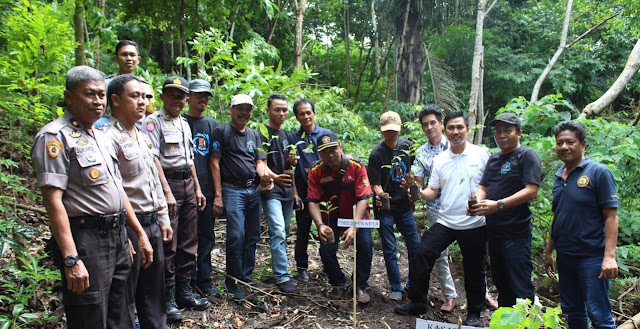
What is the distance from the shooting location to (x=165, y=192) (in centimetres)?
370

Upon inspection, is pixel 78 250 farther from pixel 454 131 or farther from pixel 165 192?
pixel 454 131

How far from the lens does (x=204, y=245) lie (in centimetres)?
445

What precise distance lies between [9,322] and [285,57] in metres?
12.8

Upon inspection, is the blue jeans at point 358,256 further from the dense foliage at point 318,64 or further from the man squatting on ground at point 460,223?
the dense foliage at point 318,64

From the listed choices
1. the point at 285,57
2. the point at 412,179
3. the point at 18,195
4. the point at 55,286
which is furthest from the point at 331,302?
the point at 285,57

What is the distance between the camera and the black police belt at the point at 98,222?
2.56 m

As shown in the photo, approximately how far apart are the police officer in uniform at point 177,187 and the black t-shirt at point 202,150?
0.93 feet

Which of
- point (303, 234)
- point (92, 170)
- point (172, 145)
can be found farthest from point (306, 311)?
point (92, 170)

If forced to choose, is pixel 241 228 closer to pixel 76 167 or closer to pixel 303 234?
pixel 303 234

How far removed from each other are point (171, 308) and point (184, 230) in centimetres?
72

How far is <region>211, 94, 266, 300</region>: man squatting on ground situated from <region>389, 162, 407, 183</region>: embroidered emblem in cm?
146

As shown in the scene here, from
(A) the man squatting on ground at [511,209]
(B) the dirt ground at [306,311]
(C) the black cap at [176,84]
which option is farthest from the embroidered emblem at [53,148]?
(A) the man squatting on ground at [511,209]

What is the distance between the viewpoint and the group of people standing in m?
2.61

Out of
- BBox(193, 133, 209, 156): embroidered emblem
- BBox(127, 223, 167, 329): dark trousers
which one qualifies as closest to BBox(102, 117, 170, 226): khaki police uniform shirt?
BBox(127, 223, 167, 329): dark trousers
